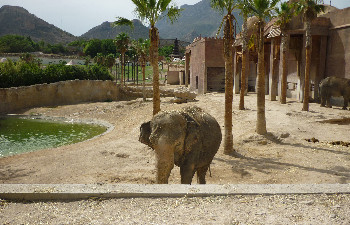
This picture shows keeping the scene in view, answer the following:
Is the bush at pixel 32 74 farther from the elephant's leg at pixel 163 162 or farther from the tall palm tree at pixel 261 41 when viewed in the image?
the elephant's leg at pixel 163 162

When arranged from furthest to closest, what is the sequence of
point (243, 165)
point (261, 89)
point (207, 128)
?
1. point (261, 89)
2. point (243, 165)
3. point (207, 128)

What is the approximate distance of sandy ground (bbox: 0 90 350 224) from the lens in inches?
180

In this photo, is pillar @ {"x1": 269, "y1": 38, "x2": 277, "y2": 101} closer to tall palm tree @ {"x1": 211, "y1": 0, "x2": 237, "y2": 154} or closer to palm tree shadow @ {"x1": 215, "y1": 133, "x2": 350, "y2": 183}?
palm tree shadow @ {"x1": 215, "y1": 133, "x2": 350, "y2": 183}

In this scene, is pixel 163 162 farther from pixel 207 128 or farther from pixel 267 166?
pixel 267 166

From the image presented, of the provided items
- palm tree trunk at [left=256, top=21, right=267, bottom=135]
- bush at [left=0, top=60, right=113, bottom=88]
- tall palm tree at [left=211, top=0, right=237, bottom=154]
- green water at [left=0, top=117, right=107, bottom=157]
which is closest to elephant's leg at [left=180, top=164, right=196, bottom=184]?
tall palm tree at [left=211, top=0, right=237, bottom=154]

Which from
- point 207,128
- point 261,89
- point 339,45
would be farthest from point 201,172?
point 339,45

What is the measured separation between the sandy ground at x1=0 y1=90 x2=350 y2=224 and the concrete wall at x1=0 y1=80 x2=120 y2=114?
1585 cm

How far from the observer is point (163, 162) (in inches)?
264

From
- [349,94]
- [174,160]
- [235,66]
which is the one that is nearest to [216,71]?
[235,66]

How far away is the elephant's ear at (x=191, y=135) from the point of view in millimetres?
7441

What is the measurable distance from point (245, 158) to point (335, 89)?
1187cm

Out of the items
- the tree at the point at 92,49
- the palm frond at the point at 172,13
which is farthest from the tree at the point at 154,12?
the tree at the point at 92,49

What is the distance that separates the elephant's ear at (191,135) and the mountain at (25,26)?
151 meters

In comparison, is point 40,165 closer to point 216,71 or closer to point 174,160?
point 174,160
